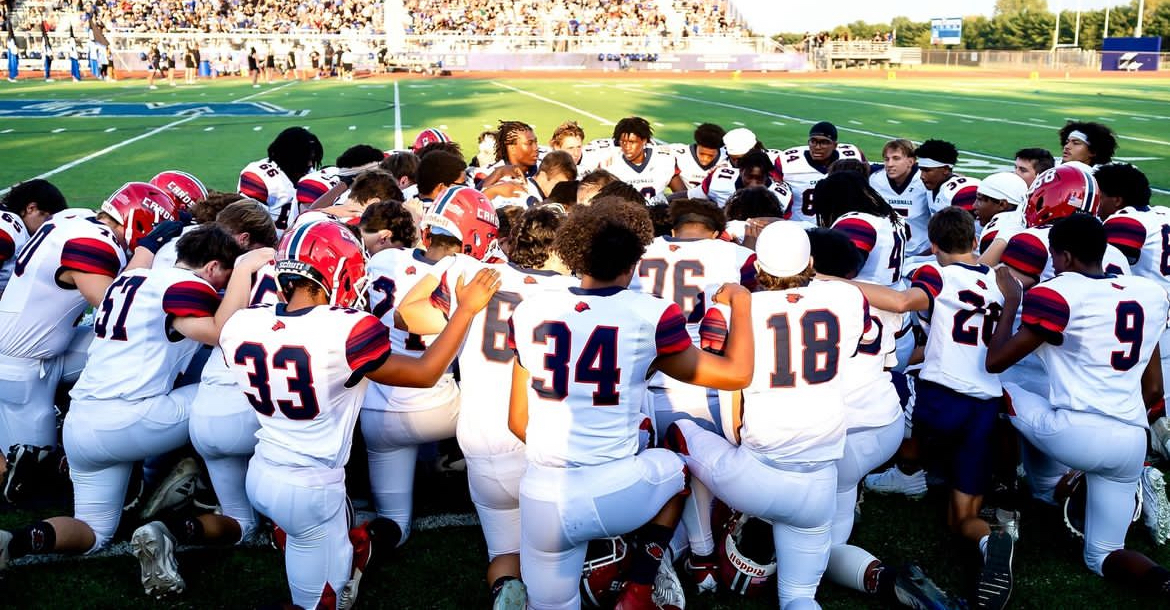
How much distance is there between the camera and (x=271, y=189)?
8.17 meters

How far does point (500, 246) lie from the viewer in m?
5.20

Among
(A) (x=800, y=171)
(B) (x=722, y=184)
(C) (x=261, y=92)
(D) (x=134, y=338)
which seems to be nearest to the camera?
(D) (x=134, y=338)

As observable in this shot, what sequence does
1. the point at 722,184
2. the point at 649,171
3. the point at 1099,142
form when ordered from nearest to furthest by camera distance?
the point at 1099,142 → the point at 722,184 → the point at 649,171

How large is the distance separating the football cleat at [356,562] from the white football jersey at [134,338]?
1.27m

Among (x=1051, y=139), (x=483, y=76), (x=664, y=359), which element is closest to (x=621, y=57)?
(x=483, y=76)

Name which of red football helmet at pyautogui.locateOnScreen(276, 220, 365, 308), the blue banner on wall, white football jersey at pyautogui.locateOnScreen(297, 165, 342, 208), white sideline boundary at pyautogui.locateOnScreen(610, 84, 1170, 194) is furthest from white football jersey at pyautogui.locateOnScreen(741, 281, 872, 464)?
the blue banner on wall

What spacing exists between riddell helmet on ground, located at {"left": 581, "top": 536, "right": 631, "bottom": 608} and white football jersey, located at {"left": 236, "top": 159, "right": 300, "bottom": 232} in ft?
16.0

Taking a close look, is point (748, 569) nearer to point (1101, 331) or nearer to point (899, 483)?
point (899, 483)

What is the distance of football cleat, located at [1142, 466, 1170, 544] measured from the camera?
4812 millimetres

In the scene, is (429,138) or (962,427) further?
(429,138)

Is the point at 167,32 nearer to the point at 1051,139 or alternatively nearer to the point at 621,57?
the point at 621,57

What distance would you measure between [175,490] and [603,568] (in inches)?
96.3

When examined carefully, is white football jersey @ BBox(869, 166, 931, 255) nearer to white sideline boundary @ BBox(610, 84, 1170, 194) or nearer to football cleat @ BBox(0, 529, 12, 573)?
football cleat @ BBox(0, 529, 12, 573)

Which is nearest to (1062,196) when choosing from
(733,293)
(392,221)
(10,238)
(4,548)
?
(733,293)
